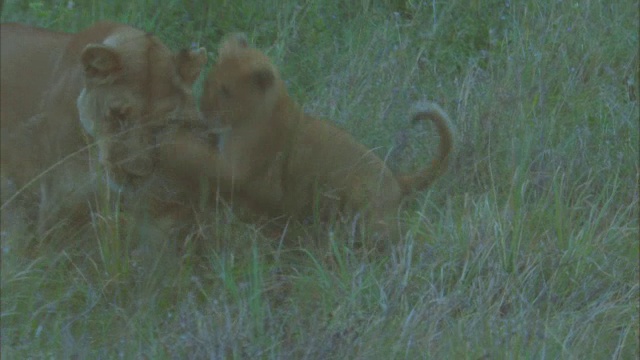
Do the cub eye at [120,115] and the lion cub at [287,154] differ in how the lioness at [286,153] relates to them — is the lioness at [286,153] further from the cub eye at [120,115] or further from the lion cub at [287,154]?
the cub eye at [120,115]

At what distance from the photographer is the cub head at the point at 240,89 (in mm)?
5168

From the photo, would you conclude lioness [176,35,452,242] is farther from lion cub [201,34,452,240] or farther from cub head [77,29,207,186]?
cub head [77,29,207,186]

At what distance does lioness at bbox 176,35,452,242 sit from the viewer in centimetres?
512

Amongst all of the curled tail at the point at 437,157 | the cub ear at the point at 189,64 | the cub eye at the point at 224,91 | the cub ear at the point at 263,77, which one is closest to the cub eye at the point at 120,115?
the cub ear at the point at 189,64

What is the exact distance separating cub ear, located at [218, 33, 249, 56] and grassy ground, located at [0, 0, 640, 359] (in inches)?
20.6

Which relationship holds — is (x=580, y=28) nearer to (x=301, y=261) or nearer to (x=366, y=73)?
(x=366, y=73)

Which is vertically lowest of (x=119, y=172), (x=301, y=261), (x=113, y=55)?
(x=301, y=261)

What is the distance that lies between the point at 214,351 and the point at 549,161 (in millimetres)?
2244

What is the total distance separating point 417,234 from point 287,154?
2.30 feet

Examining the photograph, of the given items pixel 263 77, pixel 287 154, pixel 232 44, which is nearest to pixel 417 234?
pixel 287 154

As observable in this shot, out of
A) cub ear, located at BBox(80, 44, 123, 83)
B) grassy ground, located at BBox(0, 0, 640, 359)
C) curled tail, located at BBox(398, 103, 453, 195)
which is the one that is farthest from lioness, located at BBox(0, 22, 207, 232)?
curled tail, located at BBox(398, 103, 453, 195)

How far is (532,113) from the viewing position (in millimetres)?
5801

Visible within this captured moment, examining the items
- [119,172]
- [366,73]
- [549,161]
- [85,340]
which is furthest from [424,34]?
[85,340]

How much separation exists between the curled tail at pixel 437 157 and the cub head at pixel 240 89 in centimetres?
57
